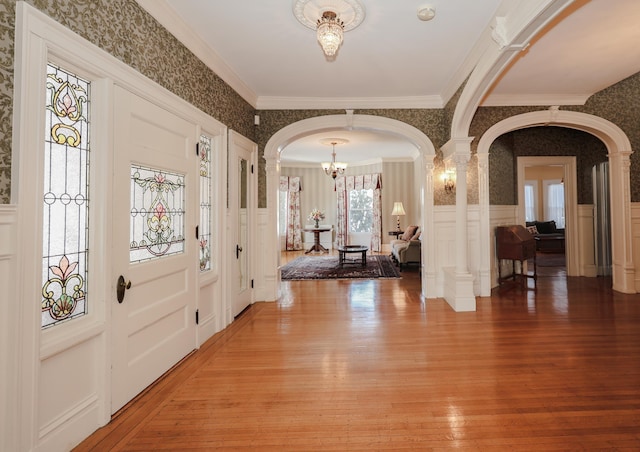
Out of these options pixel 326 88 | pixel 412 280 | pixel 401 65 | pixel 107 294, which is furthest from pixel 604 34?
pixel 107 294

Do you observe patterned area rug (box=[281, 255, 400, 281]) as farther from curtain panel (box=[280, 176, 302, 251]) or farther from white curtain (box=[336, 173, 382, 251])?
curtain panel (box=[280, 176, 302, 251])

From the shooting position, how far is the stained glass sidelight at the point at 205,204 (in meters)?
3.27

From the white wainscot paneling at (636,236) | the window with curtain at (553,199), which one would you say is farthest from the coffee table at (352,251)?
the window with curtain at (553,199)

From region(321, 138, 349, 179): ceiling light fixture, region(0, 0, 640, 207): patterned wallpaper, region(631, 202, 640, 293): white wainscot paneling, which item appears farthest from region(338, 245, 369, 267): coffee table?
region(631, 202, 640, 293): white wainscot paneling

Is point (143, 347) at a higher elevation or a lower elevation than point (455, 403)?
higher

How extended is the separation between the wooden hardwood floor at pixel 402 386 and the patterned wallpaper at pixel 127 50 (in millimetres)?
1620

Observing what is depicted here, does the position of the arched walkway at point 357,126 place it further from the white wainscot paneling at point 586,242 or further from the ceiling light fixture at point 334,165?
the white wainscot paneling at point 586,242

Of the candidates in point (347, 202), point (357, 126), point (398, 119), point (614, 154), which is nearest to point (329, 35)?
point (357, 126)

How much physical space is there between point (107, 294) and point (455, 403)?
2277 mm

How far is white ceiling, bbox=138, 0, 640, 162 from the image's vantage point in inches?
107

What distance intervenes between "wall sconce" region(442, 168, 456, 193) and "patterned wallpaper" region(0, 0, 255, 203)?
121 inches

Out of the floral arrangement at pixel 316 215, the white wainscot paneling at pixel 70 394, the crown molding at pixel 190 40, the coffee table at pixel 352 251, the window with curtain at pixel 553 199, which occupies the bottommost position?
the white wainscot paneling at pixel 70 394

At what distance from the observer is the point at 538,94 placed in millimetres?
4684

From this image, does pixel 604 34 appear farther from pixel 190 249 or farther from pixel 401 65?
pixel 190 249
